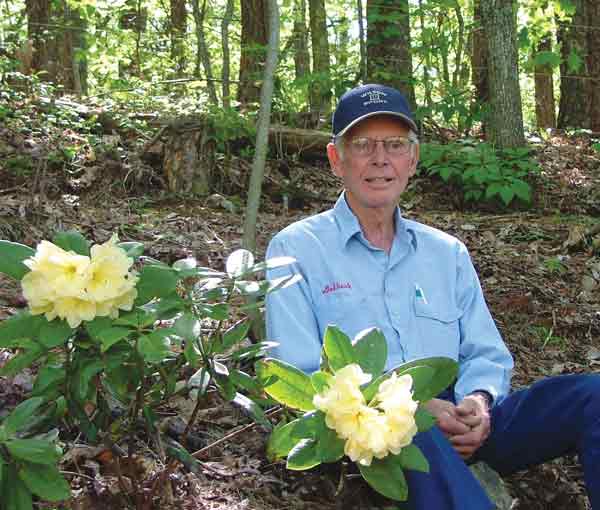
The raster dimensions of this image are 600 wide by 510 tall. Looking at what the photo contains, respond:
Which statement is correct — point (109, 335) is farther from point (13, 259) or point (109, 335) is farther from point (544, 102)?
point (544, 102)

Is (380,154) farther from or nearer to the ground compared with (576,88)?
nearer to the ground

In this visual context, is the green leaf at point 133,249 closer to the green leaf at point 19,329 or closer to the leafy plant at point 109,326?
the leafy plant at point 109,326

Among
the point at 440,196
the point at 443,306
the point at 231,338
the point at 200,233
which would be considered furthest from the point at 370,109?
the point at 440,196

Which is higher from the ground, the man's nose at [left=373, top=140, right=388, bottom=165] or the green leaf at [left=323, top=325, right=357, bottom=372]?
the man's nose at [left=373, top=140, right=388, bottom=165]

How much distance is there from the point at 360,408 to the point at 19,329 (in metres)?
0.77

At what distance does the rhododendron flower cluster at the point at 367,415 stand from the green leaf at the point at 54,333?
0.57 meters

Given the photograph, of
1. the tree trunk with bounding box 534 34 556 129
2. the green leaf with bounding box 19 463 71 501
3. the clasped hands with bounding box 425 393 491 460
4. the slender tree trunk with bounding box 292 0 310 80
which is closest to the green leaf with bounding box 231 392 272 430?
the green leaf with bounding box 19 463 71 501

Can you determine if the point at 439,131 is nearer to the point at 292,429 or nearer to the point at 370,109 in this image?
the point at 370,109

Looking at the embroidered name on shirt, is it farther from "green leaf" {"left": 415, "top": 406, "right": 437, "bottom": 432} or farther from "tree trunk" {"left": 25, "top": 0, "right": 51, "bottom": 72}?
"tree trunk" {"left": 25, "top": 0, "right": 51, "bottom": 72}

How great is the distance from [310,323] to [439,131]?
5770 millimetres

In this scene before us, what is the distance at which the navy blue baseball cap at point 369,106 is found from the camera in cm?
271

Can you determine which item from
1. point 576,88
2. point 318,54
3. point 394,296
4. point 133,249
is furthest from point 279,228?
point 318,54

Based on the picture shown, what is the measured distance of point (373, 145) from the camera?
109 inches

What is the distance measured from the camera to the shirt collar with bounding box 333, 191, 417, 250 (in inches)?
107
